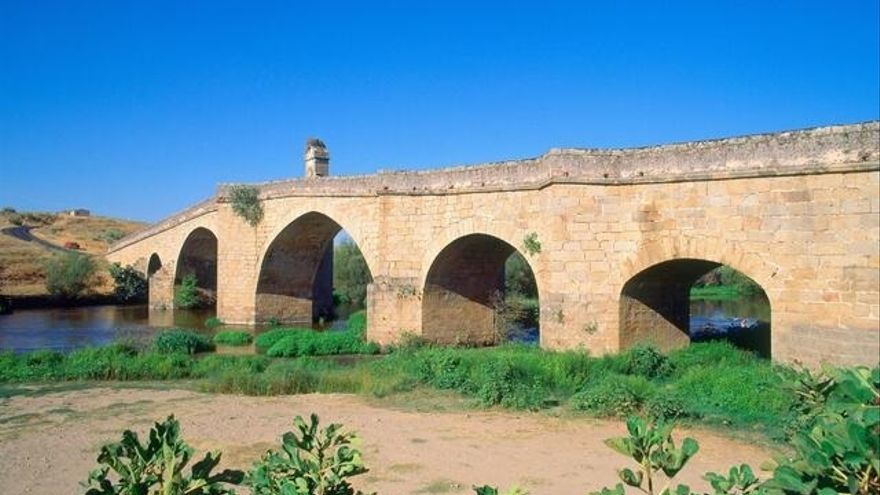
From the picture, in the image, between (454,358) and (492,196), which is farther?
(492,196)

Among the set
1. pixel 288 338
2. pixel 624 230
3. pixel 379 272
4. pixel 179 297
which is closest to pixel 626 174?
pixel 624 230

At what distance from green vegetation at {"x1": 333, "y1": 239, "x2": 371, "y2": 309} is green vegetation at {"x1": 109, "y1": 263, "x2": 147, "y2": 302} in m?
8.74

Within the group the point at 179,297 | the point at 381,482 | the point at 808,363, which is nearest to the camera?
the point at 381,482

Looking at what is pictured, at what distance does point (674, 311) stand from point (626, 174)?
289 centimetres

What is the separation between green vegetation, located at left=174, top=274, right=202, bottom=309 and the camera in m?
27.9

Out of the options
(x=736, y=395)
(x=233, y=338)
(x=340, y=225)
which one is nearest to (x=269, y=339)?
(x=233, y=338)

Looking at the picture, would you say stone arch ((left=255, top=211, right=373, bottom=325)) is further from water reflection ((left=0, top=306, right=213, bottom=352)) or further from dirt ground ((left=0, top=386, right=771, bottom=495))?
dirt ground ((left=0, top=386, right=771, bottom=495))

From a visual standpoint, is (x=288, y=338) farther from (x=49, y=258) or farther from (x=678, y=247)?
(x=49, y=258)

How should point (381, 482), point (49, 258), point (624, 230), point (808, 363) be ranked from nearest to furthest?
point (381, 482)
point (808, 363)
point (624, 230)
point (49, 258)

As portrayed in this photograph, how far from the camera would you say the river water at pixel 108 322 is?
752 inches

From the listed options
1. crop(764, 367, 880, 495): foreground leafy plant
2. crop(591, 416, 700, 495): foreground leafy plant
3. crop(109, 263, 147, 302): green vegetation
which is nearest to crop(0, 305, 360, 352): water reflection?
crop(109, 263, 147, 302): green vegetation

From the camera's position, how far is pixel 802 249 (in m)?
9.71

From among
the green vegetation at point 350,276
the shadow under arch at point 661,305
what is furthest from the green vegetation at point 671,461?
the green vegetation at point 350,276

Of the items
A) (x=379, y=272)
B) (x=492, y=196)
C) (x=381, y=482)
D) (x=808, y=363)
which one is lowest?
(x=381, y=482)
